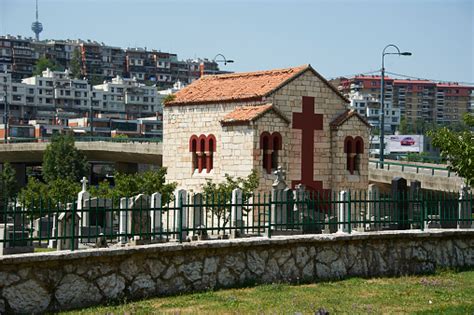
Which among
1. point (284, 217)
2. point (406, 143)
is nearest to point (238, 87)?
point (284, 217)

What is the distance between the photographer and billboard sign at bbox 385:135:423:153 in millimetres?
111625

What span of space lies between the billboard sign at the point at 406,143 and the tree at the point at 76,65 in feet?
295

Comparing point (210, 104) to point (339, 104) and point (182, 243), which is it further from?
point (182, 243)

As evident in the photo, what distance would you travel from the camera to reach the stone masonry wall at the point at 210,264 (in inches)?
613

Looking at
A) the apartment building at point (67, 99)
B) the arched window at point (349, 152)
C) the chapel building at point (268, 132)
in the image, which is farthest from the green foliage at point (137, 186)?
the apartment building at point (67, 99)

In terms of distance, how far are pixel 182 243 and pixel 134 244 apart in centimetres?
129

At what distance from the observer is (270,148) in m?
36.9

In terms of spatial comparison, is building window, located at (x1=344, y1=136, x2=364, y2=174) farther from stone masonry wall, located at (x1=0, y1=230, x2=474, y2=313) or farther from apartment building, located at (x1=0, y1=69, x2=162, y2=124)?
apartment building, located at (x1=0, y1=69, x2=162, y2=124)

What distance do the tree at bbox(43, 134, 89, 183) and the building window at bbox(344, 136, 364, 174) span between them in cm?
4294

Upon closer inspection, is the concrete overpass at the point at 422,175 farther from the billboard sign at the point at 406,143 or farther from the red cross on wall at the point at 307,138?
the billboard sign at the point at 406,143

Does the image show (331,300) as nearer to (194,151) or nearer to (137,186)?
(137,186)

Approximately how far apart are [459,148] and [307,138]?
14.3 meters

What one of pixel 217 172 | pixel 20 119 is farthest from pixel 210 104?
pixel 20 119

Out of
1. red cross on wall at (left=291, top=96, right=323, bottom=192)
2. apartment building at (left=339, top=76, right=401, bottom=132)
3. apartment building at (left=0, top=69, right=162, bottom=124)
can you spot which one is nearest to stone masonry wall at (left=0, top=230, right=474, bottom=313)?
red cross on wall at (left=291, top=96, right=323, bottom=192)
